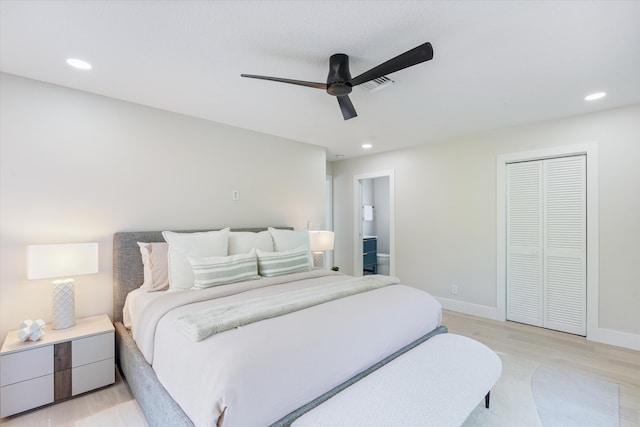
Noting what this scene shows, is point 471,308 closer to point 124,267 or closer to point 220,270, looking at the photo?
point 220,270

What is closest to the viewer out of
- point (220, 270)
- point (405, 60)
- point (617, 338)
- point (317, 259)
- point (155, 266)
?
point (405, 60)

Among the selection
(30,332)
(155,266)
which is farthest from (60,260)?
(155,266)

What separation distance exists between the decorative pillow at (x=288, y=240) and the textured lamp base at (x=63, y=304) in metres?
1.77

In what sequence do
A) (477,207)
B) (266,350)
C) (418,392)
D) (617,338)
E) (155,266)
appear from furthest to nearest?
(477,207) → (617,338) → (155,266) → (418,392) → (266,350)

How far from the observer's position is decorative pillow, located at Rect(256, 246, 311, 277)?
→ 9.41 feet

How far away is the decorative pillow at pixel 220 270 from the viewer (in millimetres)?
2436

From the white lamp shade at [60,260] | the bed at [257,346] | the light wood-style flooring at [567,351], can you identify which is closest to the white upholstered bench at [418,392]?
the bed at [257,346]

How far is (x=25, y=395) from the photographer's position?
1.99m

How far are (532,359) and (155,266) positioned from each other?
140 inches

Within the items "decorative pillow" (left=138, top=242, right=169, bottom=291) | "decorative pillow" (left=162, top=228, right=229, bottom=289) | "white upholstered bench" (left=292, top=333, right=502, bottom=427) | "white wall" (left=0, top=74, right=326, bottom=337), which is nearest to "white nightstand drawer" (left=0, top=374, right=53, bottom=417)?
"white wall" (left=0, top=74, right=326, bottom=337)

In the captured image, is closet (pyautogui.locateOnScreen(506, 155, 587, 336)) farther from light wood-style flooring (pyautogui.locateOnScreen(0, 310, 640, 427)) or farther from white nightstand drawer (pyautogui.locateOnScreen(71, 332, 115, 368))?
white nightstand drawer (pyautogui.locateOnScreen(71, 332, 115, 368))

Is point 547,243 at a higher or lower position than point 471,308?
higher

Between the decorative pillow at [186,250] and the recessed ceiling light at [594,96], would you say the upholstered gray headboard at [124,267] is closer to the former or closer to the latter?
the decorative pillow at [186,250]

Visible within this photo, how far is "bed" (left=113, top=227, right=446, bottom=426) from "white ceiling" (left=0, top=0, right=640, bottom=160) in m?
1.70
